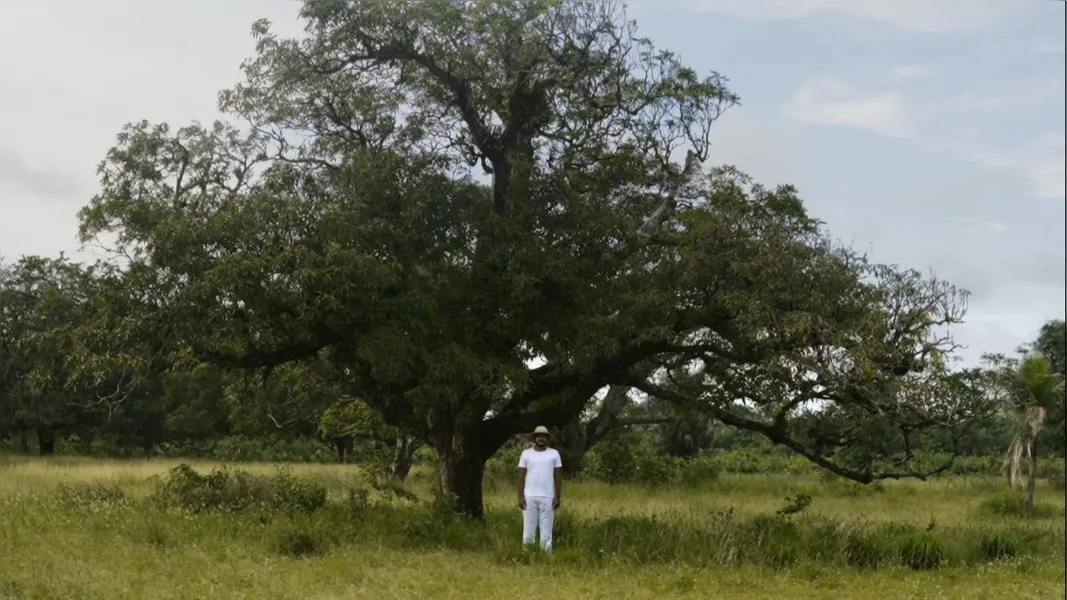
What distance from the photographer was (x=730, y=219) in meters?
13.1

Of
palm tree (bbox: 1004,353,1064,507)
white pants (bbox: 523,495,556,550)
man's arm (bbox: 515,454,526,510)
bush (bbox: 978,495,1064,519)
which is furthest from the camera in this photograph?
palm tree (bbox: 1004,353,1064,507)

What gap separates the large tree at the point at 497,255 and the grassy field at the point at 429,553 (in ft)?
5.25

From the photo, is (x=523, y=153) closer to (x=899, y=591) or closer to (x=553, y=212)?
(x=553, y=212)

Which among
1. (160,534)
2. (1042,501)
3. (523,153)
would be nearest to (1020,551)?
(523,153)

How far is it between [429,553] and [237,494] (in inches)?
180

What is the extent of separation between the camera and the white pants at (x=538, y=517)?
37.6 ft

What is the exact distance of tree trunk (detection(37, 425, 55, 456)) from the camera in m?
39.4

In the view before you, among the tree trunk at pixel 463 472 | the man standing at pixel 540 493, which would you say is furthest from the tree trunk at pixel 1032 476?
the man standing at pixel 540 493

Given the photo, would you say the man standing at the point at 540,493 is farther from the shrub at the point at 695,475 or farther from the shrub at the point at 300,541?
the shrub at the point at 695,475

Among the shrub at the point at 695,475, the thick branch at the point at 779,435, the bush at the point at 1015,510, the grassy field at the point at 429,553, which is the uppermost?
the thick branch at the point at 779,435

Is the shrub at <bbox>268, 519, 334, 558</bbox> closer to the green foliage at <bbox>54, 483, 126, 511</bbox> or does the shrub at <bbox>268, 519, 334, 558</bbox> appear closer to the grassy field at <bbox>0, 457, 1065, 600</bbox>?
the grassy field at <bbox>0, 457, 1065, 600</bbox>

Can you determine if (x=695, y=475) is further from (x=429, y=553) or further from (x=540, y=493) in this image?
(x=429, y=553)

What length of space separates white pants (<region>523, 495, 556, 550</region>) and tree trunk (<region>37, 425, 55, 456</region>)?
32.6 metres

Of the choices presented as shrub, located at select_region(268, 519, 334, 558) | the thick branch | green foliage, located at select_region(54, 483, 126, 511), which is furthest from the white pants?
green foliage, located at select_region(54, 483, 126, 511)
